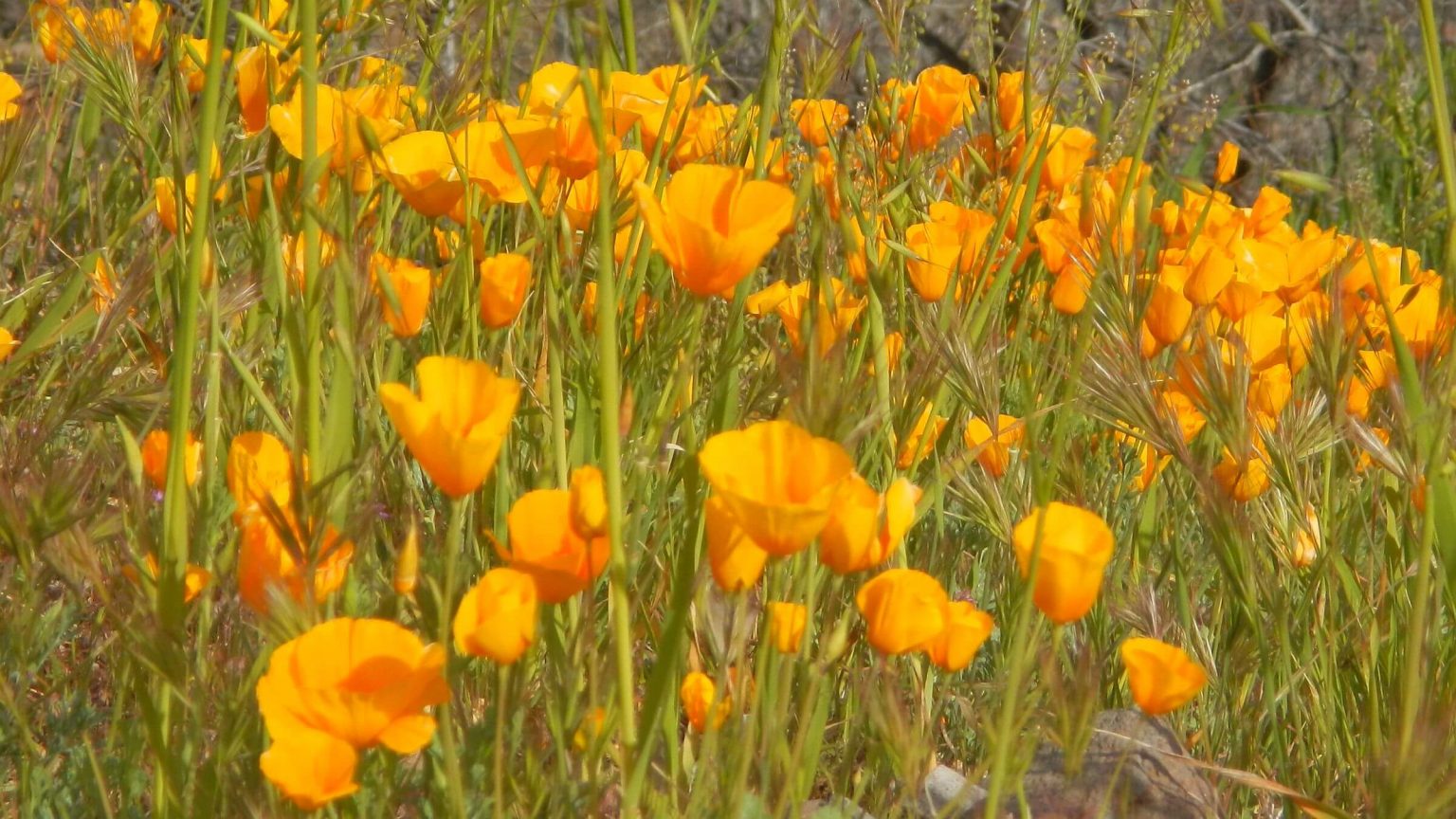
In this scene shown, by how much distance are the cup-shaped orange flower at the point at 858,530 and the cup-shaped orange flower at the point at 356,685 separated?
0.24 meters

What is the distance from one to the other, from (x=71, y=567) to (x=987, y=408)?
648 millimetres

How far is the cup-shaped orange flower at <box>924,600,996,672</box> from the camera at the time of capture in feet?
3.42

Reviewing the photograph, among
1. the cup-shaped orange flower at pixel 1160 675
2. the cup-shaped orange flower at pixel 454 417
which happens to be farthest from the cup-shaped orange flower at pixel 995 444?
the cup-shaped orange flower at pixel 454 417

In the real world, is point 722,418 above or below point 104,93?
below

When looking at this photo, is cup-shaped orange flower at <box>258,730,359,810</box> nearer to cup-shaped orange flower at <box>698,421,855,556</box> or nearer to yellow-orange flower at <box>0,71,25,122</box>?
cup-shaped orange flower at <box>698,421,855,556</box>

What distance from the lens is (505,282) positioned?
4.17 feet

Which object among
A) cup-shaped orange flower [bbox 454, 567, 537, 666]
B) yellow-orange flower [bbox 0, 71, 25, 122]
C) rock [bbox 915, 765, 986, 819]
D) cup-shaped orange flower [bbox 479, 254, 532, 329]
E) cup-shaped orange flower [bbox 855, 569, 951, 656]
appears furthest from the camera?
yellow-orange flower [bbox 0, 71, 25, 122]

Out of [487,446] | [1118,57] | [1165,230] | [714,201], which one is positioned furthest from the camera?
[1118,57]

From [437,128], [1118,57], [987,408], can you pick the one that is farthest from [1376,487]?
[1118,57]

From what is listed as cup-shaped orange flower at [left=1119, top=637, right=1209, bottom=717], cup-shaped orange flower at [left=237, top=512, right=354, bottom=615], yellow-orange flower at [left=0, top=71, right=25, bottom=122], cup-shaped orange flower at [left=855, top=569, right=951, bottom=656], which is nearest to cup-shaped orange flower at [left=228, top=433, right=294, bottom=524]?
cup-shaped orange flower at [left=237, top=512, right=354, bottom=615]

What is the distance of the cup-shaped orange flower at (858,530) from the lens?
0.92 m

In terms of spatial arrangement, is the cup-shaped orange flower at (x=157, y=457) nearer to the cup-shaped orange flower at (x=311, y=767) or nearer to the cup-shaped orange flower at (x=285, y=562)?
the cup-shaped orange flower at (x=285, y=562)

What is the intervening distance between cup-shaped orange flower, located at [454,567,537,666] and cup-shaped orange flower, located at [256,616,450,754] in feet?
0.19

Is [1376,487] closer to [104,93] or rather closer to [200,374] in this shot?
[200,374]
